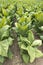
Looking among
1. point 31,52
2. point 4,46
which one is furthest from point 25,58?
point 4,46

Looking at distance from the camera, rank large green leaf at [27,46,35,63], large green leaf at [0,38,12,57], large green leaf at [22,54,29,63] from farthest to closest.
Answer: large green leaf at [22,54,29,63] → large green leaf at [27,46,35,63] → large green leaf at [0,38,12,57]

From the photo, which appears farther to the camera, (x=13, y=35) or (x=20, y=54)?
(x=13, y=35)

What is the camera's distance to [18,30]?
4.69 metres

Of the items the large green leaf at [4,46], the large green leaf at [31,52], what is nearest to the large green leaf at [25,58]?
the large green leaf at [31,52]

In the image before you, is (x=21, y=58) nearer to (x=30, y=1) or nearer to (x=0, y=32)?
(x=0, y=32)

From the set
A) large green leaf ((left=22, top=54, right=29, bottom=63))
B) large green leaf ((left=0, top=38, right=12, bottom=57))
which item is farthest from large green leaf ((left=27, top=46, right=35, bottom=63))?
large green leaf ((left=0, top=38, right=12, bottom=57))

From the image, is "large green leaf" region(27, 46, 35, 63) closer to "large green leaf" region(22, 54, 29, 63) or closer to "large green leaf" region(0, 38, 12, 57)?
"large green leaf" region(22, 54, 29, 63)

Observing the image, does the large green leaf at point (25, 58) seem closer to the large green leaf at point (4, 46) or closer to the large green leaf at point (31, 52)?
the large green leaf at point (31, 52)

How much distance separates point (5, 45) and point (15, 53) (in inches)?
22.1

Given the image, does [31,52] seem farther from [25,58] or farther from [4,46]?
[4,46]

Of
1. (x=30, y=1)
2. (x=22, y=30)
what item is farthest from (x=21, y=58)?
(x=30, y=1)

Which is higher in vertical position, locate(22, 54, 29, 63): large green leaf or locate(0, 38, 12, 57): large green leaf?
locate(0, 38, 12, 57): large green leaf

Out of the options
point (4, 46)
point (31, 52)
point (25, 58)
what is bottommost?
point (25, 58)

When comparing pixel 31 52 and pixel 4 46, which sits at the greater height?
pixel 4 46
